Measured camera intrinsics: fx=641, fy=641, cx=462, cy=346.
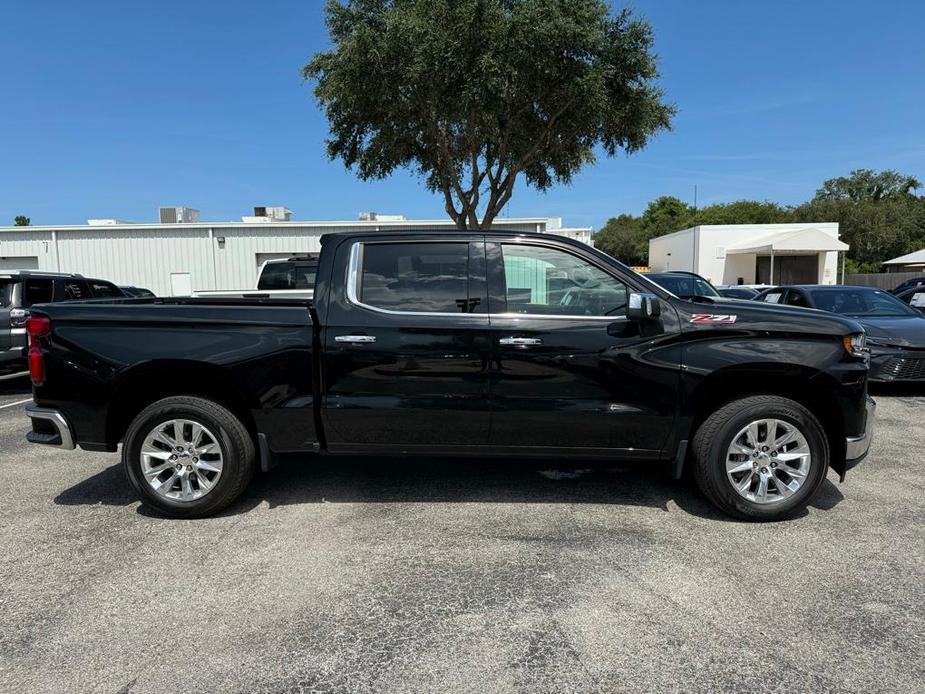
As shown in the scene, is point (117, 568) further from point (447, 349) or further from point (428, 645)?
point (447, 349)

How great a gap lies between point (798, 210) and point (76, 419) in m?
65.0

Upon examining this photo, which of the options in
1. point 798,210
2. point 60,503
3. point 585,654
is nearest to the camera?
point 585,654

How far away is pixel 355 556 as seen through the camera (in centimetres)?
380

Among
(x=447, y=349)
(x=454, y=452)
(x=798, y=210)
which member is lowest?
(x=454, y=452)

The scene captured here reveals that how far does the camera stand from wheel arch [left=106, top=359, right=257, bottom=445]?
430 cm

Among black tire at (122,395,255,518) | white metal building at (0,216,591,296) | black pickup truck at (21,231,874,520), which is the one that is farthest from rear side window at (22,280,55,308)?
white metal building at (0,216,591,296)

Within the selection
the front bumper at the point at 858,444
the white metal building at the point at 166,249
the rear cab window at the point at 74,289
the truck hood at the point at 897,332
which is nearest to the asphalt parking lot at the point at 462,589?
the front bumper at the point at 858,444

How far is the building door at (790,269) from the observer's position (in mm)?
36469

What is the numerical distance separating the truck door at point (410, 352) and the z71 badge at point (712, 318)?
4.53 feet

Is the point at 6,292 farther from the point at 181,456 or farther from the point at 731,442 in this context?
the point at 731,442

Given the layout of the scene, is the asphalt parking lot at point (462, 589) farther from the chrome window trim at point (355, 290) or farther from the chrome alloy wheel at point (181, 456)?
the chrome window trim at point (355, 290)

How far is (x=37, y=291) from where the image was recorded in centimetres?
987

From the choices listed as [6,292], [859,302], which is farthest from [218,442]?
[859,302]

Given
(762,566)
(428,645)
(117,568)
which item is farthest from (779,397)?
(117,568)
